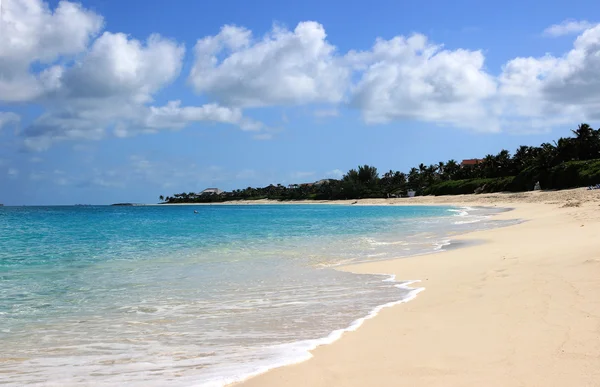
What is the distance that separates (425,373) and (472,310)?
245 centimetres

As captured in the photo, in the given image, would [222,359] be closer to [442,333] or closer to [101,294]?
[442,333]

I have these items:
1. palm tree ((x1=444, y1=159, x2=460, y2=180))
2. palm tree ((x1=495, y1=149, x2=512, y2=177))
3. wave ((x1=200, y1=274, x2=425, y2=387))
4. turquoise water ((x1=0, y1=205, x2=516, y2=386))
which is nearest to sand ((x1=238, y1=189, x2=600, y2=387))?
wave ((x1=200, y1=274, x2=425, y2=387))

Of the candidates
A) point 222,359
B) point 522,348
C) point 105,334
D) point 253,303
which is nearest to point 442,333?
point 522,348

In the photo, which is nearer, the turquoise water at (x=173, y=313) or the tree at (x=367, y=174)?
the turquoise water at (x=173, y=313)

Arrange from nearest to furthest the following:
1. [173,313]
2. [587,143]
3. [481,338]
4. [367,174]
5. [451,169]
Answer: [481,338], [173,313], [587,143], [451,169], [367,174]

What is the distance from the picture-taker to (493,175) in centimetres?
8712

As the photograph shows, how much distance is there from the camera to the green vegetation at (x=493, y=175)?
62094mm

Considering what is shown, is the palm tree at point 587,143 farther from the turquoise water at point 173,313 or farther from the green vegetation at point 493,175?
the turquoise water at point 173,313

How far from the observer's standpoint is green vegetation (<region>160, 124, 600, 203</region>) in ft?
204

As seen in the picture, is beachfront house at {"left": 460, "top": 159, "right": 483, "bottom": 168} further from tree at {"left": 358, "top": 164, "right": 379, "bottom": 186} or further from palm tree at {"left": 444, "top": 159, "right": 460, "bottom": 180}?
tree at {"left": 358, "top": 164, "right": 379, "bottom": 186}

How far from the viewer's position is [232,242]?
66.3 feet

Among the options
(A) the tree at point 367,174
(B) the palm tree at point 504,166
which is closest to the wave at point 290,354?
(B) the palm tree at point 504,166

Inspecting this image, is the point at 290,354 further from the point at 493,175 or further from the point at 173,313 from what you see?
the point at 493,175

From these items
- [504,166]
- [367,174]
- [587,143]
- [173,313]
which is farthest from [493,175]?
[173,313]
